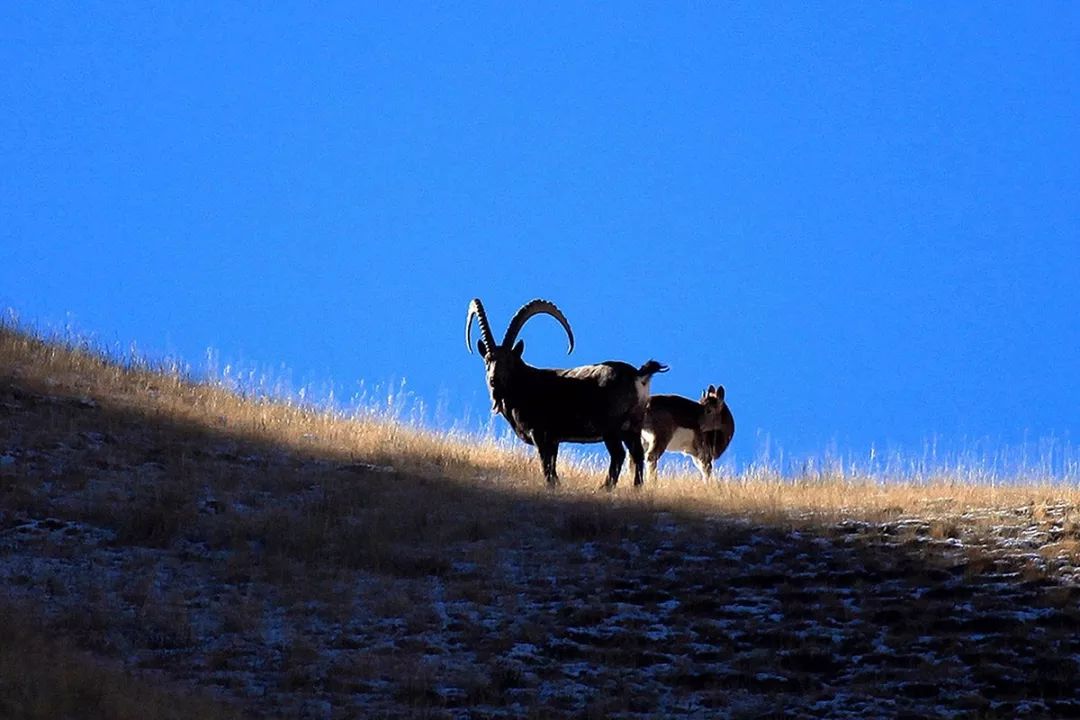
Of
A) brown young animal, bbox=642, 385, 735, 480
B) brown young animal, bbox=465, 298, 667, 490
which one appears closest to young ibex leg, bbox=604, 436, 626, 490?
brown young animal, bbox=465, 298, 667, 490

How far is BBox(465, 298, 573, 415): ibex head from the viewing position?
1959cm

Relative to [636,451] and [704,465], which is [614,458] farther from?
[704,465]

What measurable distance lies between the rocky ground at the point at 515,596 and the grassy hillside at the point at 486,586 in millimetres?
32

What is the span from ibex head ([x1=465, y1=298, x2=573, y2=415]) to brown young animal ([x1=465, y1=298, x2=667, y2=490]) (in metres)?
0.01

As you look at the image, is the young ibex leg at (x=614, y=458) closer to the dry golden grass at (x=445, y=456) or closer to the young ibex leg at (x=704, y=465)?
the dry golden grass at (x=445, y=456)

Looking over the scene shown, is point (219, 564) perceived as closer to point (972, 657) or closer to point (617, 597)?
point (617, 597)

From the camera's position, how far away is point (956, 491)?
1762 cm

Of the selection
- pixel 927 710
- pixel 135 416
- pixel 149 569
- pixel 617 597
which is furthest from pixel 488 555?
pixel 135 416

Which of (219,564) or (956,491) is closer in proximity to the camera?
(219,564)

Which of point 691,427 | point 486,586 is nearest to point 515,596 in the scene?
point 486,586

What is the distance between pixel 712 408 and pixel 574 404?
4661mm

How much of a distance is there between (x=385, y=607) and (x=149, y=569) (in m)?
2.36

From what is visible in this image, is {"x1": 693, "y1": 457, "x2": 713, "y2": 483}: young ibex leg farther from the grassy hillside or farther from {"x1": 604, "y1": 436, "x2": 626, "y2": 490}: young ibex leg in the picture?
{"x1": 604, "y1": 436, "x2": 626, "y2": 490}: young ibex leg

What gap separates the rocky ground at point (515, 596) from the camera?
1180 centimetres
